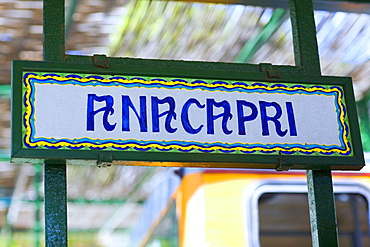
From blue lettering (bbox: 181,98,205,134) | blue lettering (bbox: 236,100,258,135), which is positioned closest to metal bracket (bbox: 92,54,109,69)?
blue lettering (bbox: 181,98,205,134)

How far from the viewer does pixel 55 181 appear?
2.15 m

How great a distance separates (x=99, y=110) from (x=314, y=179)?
74 centimetres

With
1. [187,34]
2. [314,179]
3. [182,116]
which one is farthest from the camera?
[187,34]

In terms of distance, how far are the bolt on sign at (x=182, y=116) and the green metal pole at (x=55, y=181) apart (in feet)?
0.24

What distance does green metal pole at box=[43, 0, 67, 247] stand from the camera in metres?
2.11

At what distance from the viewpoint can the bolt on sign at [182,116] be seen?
7.00 ft

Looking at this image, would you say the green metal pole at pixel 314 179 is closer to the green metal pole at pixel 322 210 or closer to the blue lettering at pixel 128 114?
the green metal pole at pixel 322 210

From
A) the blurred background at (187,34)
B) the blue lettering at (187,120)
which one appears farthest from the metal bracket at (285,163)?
the blurred background at (187,34)

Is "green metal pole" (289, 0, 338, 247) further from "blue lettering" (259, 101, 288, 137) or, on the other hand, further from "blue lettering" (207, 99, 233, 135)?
"blue lettering" (207, 99, 233, 135)

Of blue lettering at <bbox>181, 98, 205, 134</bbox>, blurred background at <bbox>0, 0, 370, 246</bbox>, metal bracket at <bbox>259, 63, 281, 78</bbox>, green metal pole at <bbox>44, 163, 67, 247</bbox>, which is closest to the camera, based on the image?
green metal pole at <bbox>44, 163, 67, 247</bbox>

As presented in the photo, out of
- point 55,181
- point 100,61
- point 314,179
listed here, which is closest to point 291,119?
point 314,179

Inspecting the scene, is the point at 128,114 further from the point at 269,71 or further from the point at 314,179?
the point at 314,179

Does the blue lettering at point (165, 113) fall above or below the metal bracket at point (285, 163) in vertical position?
above

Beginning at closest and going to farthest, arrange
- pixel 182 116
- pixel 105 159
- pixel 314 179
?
pixel 105 159 < pixel 182 116 < pixel 314 179
